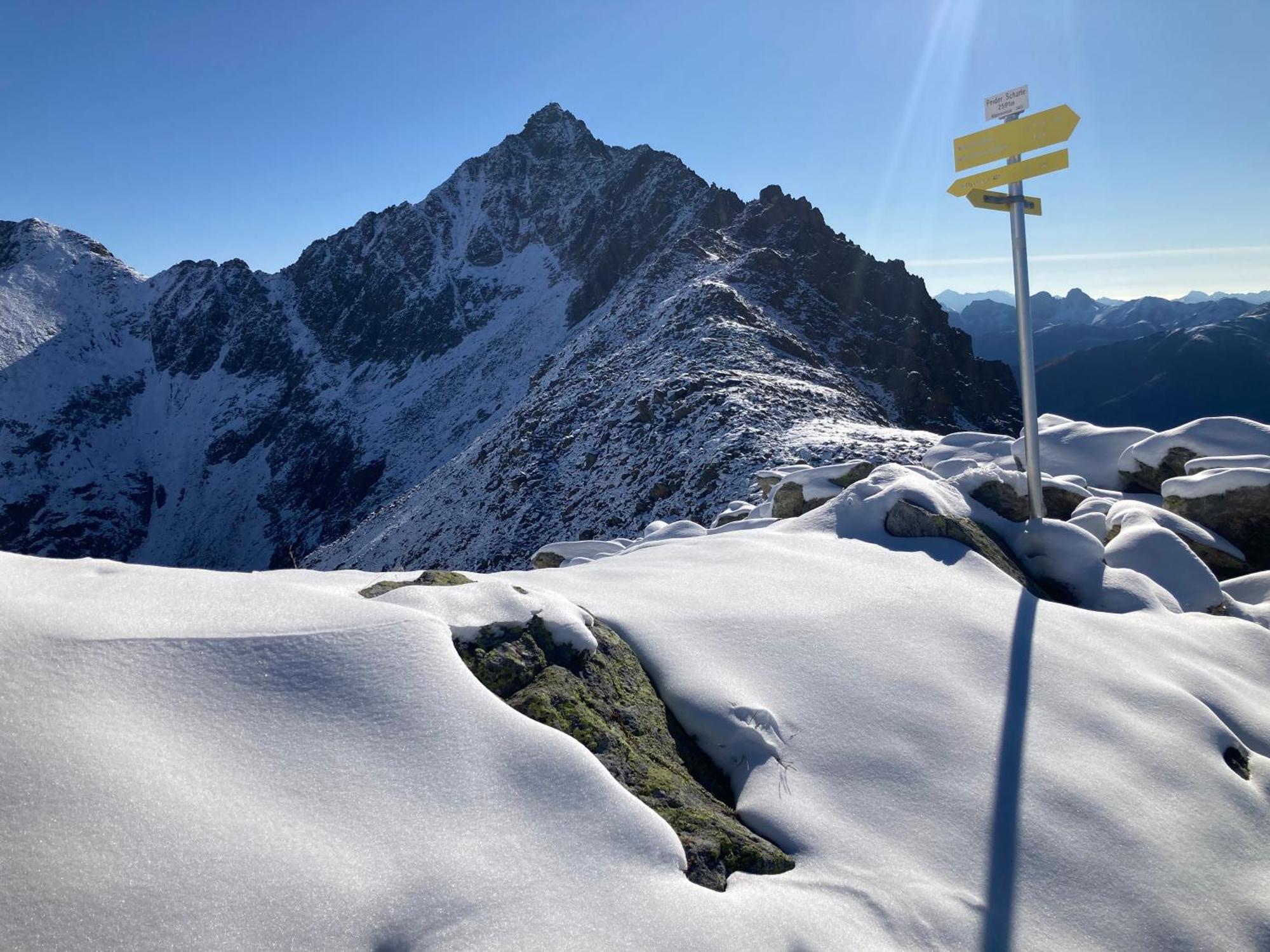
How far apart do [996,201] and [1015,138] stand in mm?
603

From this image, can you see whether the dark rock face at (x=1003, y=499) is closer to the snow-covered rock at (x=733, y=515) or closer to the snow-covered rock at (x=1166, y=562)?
the snow-covered rock at (x=1166, y=562)

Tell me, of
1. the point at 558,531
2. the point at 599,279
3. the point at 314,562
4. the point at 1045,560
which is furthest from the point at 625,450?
the point at 599,279

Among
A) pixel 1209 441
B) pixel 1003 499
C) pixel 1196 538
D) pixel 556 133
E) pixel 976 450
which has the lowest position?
pixel 1196 538

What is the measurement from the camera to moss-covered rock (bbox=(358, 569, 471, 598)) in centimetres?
486

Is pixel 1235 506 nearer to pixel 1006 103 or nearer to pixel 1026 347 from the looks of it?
pixel 1026 347

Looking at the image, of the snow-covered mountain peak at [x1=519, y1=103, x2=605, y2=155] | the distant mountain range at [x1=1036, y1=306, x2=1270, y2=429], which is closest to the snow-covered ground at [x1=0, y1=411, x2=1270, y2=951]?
the snow-covered mountain peak at [x1=519, y1=103, x2=605, y2=155]

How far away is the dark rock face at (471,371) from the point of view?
29422 millimetres

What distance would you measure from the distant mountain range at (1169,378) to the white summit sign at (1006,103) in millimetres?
106938

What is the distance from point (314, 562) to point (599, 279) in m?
35.6

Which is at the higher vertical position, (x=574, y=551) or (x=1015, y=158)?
(x=1015, y=158)

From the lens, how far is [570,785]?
10.6 feet

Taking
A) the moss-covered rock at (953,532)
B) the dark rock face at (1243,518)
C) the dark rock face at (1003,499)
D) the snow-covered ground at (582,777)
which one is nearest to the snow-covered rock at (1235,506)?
Answer: the dark rock face at (1243,518)

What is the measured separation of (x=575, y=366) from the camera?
40.6 metres

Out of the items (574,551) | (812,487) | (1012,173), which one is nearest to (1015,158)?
(1012,173)
